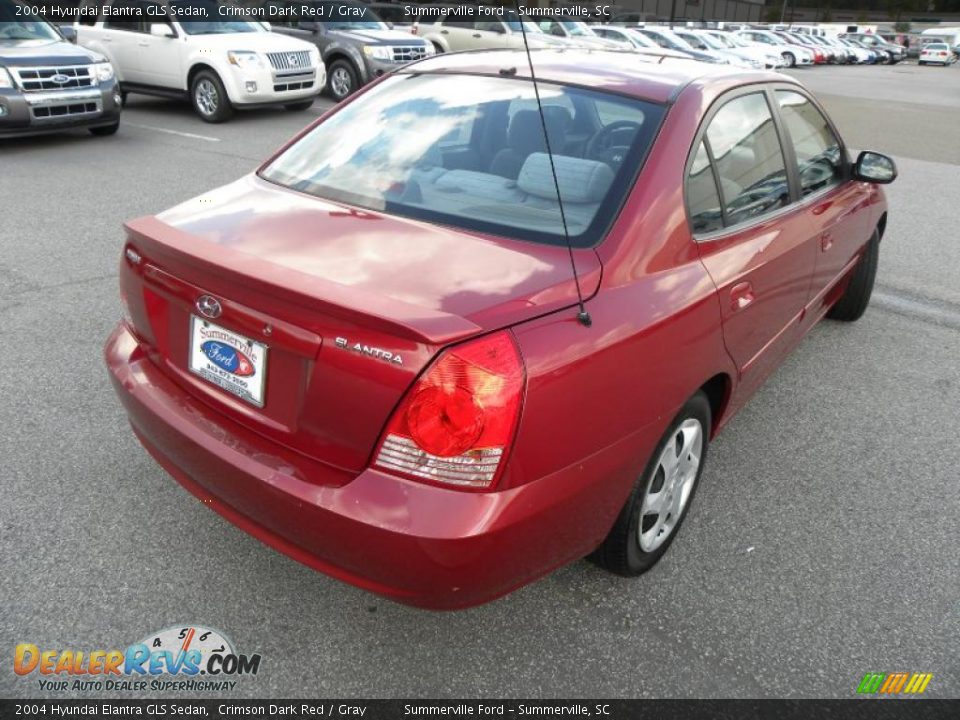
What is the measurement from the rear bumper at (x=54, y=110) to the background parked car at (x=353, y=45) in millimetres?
4615

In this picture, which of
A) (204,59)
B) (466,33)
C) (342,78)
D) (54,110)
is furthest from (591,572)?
(466,33)

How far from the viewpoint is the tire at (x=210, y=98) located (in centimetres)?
1096

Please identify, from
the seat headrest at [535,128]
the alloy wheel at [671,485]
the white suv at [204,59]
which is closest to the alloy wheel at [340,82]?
the white suv at [204,59]

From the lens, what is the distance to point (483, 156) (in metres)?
2.67

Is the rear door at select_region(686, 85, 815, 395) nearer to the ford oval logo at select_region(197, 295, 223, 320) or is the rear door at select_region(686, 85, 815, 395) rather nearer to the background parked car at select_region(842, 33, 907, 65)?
the ford oval logo at select_region(197, 295, 223, 320)

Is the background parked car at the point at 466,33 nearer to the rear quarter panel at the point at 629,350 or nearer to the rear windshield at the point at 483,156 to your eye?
the rear windshield at the point at 483,156

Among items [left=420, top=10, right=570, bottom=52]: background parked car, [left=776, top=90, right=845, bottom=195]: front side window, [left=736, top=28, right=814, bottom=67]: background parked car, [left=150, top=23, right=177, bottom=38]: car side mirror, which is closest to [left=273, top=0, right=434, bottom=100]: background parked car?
[left=150, top=23, right=177, bottom=38]: car side mirror

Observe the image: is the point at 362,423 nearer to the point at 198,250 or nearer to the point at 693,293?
the point at 198,250

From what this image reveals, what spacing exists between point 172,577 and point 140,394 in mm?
604

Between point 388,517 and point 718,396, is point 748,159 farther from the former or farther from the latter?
point 388,517

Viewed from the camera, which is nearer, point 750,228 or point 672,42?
point 750,228

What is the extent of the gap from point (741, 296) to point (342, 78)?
12077 mm

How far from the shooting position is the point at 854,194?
159 inches

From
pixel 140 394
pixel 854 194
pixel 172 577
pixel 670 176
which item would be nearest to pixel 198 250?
pixel 140 394
